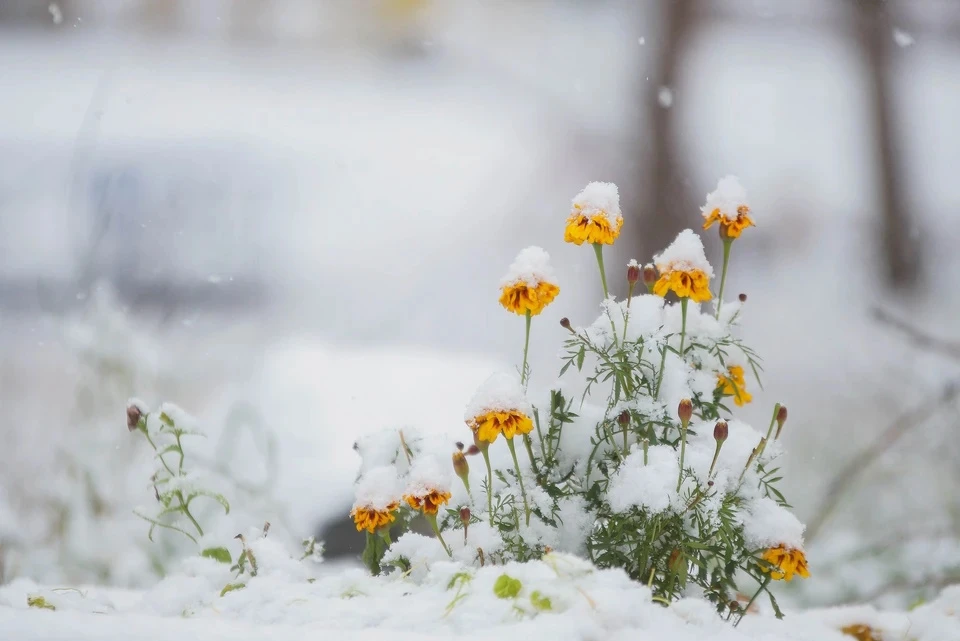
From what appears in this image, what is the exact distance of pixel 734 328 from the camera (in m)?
0.76

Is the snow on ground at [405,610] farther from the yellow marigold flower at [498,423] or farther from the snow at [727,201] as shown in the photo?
the snow at [727,201]

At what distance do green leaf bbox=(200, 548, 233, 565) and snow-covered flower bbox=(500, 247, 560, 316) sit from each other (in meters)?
0.40

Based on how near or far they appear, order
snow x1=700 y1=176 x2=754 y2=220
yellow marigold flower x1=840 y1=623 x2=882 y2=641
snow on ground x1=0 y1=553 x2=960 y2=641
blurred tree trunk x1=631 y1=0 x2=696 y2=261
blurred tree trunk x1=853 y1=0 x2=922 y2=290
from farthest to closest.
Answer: blurred tree trunk x1=853 y1=0 x2=922 y2=290
blurred tree trunk x1=631 y1=0 x2=696 y2=261
yellow marigold flower x1=840 y1=623 x2=882 y2=641
snow x1=700 y1=176 x2=754 y2=220
snow on ground x1=0 y1=553 x2=960 y2=641

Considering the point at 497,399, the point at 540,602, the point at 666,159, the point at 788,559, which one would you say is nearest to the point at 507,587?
the point at 540,602

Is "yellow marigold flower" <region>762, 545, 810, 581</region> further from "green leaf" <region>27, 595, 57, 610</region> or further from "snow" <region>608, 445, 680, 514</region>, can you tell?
"green leaf" <region>27, 595, 57, 610</region>

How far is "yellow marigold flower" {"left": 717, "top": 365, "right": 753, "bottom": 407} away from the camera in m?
0.68

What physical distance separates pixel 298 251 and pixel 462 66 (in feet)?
1.76

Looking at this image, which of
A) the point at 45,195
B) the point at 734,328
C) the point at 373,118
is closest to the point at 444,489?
the point at 734,328

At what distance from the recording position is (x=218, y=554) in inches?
28.1

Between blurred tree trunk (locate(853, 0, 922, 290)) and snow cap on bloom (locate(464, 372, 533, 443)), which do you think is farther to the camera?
blurred tree trunk (locate(853, 0, 922, 290))

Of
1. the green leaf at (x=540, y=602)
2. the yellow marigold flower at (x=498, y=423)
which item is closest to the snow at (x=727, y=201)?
the yellow marigold flower at (x=498, y=423)

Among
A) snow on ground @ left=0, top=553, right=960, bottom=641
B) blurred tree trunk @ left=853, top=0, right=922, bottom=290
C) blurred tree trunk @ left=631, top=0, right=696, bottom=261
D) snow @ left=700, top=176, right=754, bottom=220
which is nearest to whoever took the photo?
snow on ground @ left=0, top=553, right=960, bottom=641

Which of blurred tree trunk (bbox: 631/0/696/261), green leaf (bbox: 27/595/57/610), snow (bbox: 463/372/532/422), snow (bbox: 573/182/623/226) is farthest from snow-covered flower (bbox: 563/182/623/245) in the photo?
blurred tree trunk (bbox: 631/0/696/261)

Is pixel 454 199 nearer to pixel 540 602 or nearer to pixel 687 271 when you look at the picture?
pixel 687 271
